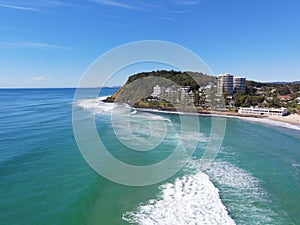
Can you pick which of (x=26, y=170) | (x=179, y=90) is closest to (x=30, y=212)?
(x=26, y=170)

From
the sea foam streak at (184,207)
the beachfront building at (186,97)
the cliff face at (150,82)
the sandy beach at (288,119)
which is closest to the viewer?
the sea foam streak at (184,207)

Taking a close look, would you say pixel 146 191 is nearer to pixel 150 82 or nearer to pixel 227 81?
pixel 150 82

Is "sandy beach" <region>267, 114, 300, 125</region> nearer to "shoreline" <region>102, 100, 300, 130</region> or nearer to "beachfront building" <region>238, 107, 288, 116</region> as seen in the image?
"shoreline" <region>102, 100, 300, 130</region>

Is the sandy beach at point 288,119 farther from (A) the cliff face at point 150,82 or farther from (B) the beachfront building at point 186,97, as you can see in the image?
(B) the beachfront building at point 186,97

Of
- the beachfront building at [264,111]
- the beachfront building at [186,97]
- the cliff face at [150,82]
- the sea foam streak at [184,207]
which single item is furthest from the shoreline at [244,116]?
the sea foam streak at [184,207]

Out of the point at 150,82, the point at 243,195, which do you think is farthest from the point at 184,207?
the point at 150,82

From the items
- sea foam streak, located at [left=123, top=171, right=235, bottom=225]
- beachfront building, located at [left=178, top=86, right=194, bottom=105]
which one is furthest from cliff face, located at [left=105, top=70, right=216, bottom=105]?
sea foam streak, located at [left=123, top=171, right=235, bottom=225]

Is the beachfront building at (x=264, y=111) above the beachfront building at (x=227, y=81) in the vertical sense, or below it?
below

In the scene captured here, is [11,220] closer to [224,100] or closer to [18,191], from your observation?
[18,191]
